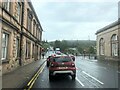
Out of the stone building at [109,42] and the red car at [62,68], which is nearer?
the red car at [62,68]

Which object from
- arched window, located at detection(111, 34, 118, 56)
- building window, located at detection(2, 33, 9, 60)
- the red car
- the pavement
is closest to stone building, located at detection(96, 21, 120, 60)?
arched window, located at detection(111, 34, 118, 56)

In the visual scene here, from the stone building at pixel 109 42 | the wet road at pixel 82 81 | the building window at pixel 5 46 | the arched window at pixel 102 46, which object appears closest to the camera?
the wet road at pixel 82 81

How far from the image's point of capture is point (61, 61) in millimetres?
15555

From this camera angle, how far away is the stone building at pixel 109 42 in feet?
149

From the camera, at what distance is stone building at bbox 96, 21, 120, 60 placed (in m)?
45.4

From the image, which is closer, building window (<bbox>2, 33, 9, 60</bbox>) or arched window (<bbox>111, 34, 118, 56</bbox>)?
building window (<bbox>2, 33, 9, 60</bbox>)

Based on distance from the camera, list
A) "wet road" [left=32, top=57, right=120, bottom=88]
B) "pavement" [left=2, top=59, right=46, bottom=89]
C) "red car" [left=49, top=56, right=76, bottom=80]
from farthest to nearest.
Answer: "red car" [left=49, top=56, right=76, bottom=80]
"wet road" [left=32, top=57, right=120, bottom=88]
"pavement" [left=2, top=59, right=46, bottom=89]

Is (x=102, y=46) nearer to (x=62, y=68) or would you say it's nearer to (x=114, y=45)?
(x=114, y=45)

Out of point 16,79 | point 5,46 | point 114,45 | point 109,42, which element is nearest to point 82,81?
point 16,79

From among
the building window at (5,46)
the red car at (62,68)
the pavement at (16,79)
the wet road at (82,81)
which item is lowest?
the wet road at (82,81)

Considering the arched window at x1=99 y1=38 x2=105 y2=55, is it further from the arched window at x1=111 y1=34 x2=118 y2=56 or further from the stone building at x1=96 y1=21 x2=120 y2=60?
the arched window at x1=111 y1=34 x2=118 y2=56

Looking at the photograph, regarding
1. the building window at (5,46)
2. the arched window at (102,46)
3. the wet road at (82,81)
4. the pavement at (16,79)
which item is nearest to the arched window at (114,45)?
the arched window at (102,46)

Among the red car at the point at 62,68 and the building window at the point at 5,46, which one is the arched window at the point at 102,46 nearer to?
the building window at the point at 5,46

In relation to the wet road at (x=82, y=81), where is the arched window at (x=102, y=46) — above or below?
above
